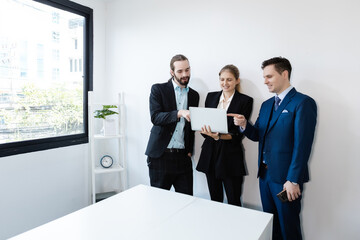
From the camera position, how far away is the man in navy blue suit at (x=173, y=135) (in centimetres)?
234

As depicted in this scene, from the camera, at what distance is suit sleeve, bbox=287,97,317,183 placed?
170 centimetres

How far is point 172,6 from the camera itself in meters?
2.69

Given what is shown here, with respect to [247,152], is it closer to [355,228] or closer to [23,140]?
[355,228]

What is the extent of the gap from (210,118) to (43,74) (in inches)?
77.0

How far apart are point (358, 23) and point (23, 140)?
3.06 metres

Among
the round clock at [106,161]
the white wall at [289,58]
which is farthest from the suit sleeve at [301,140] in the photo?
the round clock at [106,161]

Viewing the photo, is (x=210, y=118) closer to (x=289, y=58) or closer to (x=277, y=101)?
(x=277, y=101)

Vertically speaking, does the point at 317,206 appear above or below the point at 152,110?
below

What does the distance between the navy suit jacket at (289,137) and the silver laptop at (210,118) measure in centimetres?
35

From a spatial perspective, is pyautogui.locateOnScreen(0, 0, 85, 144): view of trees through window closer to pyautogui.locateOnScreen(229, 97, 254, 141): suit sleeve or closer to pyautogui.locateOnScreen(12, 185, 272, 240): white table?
pyautogui.locateOnScreen(12, 185, 272, 240): white table

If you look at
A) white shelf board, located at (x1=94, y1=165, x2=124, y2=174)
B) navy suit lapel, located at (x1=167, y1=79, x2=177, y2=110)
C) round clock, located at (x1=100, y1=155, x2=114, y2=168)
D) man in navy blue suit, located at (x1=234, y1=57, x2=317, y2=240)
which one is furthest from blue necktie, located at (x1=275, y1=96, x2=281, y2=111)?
round clock, located at (x1=100, y1=155, x2=114, y2=168)

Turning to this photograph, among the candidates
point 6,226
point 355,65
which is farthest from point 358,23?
point 6,226

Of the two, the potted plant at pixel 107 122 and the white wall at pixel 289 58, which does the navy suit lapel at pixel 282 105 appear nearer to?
the white wall at pixel 289 58

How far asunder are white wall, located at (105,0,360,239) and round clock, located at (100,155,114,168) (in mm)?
461
